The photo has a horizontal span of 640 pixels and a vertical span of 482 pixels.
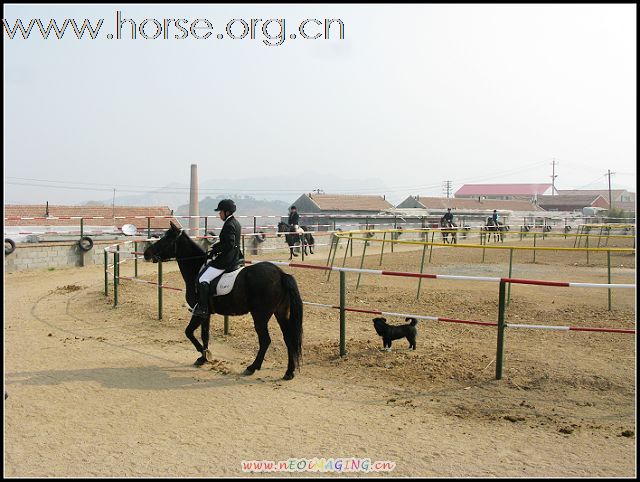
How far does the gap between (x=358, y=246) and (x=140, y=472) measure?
23.6 meters

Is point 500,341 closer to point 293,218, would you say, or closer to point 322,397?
point 322,397

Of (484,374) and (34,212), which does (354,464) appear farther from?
(34,212)

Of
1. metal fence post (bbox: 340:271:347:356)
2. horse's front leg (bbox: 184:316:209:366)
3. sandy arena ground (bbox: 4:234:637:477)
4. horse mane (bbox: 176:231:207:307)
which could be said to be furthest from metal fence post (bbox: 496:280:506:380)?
horse mane (bbox: 176:231:207:307)

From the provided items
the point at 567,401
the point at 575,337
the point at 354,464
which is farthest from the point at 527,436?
the point at 575,337

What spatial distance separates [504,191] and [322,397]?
98451mm

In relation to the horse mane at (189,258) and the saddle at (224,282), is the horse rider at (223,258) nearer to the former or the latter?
the saddle at (224,282)

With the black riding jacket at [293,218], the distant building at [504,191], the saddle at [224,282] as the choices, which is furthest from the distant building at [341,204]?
the distant building at [504,191]

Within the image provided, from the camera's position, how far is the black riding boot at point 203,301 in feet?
22.9

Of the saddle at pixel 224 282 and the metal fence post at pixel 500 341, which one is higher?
the saddle at pixel 224 282

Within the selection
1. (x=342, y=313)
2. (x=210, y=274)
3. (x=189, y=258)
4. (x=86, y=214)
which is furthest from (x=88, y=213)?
(x=342, y=313)

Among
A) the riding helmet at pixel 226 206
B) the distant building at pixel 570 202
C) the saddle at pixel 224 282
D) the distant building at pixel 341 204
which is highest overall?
the distant building at pixel 570 202

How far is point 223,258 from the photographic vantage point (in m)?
7.05

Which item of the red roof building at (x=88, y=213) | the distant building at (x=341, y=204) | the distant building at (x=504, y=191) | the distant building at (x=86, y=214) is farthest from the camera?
the distant building at (x=504, y=191)

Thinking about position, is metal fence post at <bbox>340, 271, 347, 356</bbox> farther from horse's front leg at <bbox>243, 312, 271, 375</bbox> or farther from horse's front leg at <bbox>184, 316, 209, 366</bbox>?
horse's front leg at <bbox>184, 316, 209, 366</bbox>
